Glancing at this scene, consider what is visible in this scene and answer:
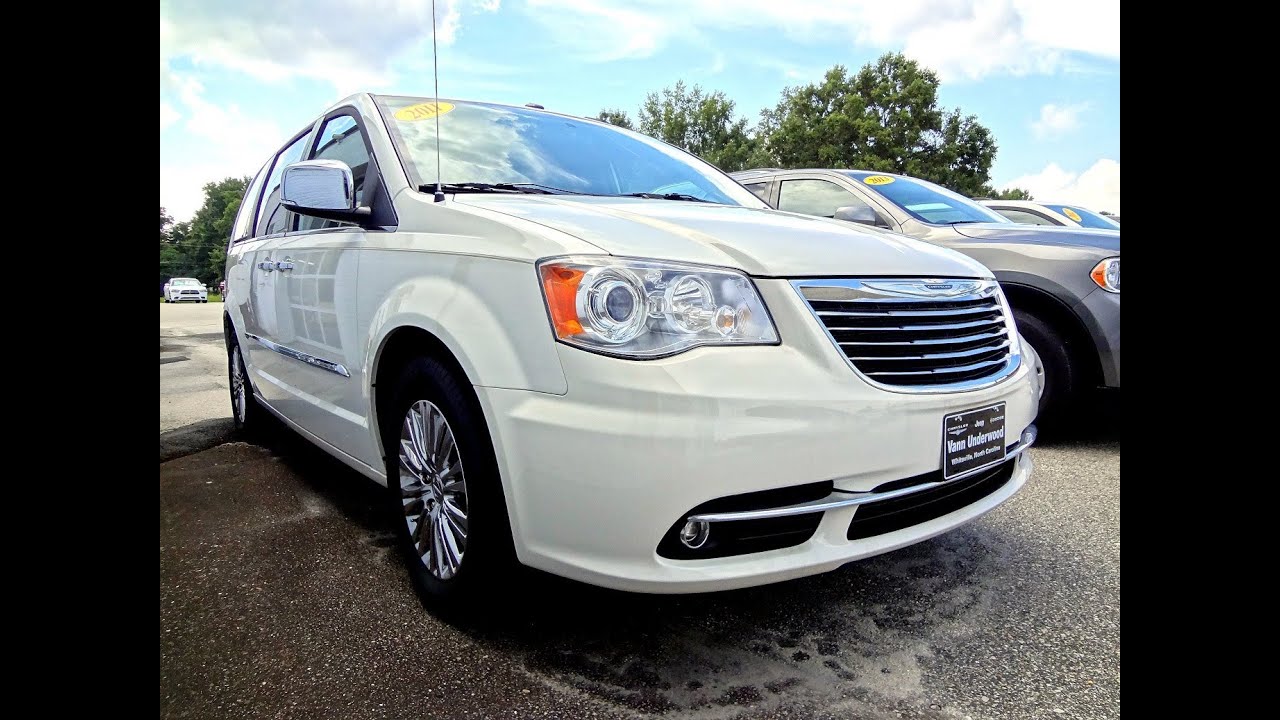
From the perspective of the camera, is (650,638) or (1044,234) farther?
(1044,234)

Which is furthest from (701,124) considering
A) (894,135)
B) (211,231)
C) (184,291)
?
(211,231)

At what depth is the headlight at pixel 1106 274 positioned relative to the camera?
3.87 m

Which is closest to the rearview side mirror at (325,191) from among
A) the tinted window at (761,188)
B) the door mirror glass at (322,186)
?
the door mirror glass at (322,186)

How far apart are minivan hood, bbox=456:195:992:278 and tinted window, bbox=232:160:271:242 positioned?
2.70 meters

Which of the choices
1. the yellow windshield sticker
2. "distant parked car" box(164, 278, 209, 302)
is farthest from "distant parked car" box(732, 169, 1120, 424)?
"distant parked car" box(164, 278, 209, 302)

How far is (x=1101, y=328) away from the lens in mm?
3879

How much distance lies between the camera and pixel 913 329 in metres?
1.92

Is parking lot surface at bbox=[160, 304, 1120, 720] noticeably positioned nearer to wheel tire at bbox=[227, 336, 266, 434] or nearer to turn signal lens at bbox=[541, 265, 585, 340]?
turn signal lens at bbox=[541, 265, 585, 340]

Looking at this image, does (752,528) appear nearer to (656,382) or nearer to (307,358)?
(656,382)

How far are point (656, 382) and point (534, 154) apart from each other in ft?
4.85
